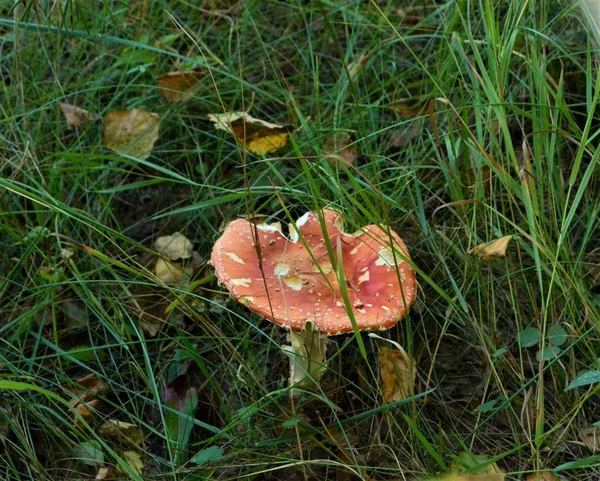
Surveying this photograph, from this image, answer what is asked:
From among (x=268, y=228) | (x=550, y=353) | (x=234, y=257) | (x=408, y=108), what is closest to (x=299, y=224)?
(x=268, y=228)

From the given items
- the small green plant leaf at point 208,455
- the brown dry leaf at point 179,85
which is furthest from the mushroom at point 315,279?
the brown dry leaf at point 179,85

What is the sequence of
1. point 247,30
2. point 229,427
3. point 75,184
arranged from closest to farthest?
point 229,427, point 75,184, point 247,30

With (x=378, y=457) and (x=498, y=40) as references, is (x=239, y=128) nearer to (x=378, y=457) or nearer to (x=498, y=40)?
(x=498, y=40)

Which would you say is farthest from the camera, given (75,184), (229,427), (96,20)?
(96,20)

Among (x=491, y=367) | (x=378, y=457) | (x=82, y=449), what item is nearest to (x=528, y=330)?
(x=491, y=367)

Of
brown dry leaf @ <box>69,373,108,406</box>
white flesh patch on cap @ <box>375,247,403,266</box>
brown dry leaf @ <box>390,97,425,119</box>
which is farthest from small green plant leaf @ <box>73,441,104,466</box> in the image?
brown dry leaf @ <box>390,97,425,119</box>

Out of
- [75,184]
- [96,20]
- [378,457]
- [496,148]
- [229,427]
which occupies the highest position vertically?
[96,20]

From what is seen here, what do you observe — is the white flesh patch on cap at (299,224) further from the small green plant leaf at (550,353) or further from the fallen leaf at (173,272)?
the small green plant leaf at (550,353)
